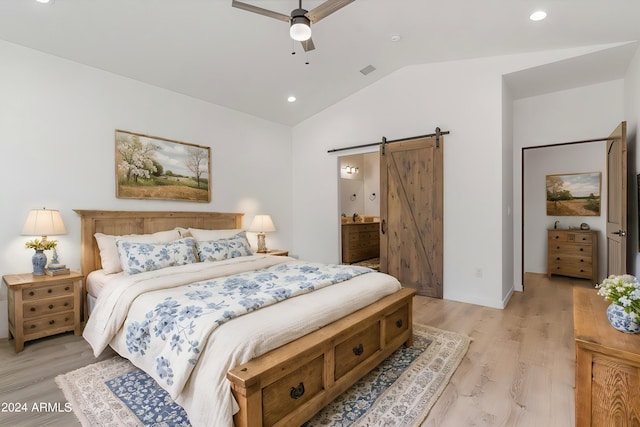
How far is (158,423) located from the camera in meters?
1.85

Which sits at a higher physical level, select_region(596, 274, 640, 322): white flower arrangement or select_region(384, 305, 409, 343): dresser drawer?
select_region(596, 274, 640, 322): white flower arrangement

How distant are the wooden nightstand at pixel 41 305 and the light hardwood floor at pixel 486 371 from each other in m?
0.14

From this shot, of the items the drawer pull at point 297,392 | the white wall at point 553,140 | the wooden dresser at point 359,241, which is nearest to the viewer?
the drawer pull at point 297,392

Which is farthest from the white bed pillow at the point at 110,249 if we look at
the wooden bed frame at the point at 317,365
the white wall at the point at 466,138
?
the white wall at the point at 466,138

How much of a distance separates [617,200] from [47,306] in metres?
5.94

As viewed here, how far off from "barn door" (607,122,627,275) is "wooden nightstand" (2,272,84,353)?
219 inches

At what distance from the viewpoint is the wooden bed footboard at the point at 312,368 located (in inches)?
58.6

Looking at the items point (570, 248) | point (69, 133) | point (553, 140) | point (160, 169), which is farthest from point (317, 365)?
point (570, 248)

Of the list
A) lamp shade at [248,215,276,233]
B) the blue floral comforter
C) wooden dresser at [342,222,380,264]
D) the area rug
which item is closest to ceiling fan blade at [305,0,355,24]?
the blue floral comforter

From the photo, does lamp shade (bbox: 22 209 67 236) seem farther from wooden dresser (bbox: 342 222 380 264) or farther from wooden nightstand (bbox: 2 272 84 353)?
wooden dresser (bbox: 342 222 380 264)

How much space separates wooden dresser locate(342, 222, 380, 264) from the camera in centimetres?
650

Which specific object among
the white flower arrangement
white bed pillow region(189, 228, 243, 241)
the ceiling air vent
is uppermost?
the ceiling air vent

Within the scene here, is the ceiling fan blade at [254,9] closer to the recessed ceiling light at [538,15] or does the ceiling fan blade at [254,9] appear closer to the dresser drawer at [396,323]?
the recessed ceiling light at [538,15]

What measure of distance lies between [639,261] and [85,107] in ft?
19.8
